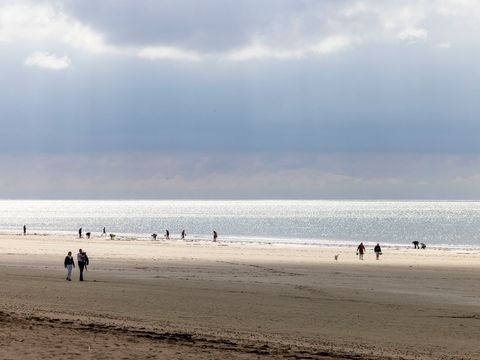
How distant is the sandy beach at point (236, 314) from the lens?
16.0 metres

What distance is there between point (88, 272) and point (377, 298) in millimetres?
19101

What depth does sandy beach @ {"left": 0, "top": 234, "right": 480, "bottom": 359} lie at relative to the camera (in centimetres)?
1598

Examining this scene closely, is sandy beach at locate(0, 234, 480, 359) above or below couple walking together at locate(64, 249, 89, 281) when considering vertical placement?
below

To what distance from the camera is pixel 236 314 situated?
2358 centimetres

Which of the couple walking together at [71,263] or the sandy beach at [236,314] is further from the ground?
the couple walking together at [71,263]

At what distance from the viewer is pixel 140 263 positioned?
49344mm

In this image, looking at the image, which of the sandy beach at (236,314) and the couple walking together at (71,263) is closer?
the sandy beach at (236,314)

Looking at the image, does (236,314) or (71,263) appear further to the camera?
(71,263)

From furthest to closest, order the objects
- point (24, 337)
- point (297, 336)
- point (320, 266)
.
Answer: point (320, 266)
point (297, 336)
point (24, 337)

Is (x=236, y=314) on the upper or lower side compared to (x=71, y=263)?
lower

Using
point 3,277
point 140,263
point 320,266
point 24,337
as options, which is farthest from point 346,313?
point 140,263

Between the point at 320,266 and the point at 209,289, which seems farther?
the point at 320,266

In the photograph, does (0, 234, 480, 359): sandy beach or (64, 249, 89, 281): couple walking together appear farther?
(64, 249, 89, 281): couple walking together

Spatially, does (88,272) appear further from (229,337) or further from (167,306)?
(229,337)
